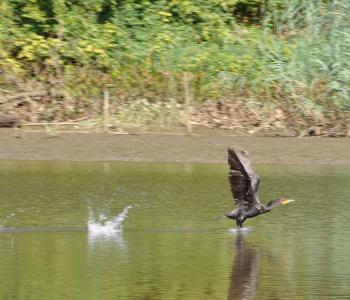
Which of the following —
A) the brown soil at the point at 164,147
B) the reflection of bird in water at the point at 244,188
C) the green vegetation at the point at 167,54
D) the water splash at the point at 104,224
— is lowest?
the brown soil at the point at 164,147

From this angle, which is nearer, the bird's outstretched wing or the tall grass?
the bird's outstretched wing

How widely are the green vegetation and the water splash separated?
738 cm

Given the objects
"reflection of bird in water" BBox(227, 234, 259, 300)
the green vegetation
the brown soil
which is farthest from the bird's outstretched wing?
the green vegetation

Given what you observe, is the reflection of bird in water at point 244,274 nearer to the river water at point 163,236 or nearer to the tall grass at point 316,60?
the river water at point 163,236

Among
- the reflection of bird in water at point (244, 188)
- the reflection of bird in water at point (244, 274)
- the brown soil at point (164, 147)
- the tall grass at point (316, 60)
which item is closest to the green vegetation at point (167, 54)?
the tall grass at point (316, 60)

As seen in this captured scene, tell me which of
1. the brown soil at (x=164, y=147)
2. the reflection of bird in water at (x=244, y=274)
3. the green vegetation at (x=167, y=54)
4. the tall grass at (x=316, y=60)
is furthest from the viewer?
the green vegetation at (x=167, y=54)

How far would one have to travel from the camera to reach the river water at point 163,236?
869 cm

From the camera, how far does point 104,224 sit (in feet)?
38.9

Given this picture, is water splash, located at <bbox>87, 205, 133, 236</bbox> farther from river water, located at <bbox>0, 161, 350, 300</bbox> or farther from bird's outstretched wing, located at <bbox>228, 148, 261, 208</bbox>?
bird's outstretched wing, located at <bbox>228, 148, 261, 208</bbox>

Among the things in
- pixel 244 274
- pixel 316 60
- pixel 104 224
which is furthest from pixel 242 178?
pixel 316 60

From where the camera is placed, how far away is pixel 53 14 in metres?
21.6

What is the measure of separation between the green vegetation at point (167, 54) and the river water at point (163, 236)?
3.32 meters

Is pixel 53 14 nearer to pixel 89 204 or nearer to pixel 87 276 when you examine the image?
pixel 89 204

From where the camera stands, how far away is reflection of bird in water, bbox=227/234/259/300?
844 cm
